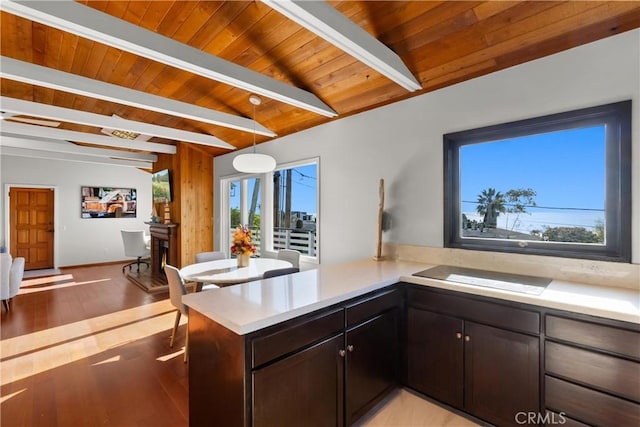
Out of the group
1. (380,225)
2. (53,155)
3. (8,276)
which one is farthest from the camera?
(53,155)

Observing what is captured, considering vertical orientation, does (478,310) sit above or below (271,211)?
below

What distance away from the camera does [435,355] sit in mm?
→ 1996

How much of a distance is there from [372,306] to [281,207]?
2738 mm

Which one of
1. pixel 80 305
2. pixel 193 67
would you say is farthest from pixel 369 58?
pixel 80 305

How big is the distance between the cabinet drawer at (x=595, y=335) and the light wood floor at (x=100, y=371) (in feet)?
2.83

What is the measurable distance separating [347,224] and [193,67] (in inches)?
81.5

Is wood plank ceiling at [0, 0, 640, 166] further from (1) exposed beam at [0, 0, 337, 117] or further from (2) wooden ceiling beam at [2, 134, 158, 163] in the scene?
(2) wooden ceiling beam at [2, 134, 158, 163]

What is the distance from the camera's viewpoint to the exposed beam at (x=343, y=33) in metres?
1.59

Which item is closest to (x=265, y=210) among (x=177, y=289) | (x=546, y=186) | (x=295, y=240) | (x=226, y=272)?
(x=295, y=240)

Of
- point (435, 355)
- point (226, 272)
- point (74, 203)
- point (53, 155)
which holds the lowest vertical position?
point (435, 355)

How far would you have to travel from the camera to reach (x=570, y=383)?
1515 millimetres

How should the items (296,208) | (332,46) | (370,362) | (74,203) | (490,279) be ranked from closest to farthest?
1. (370,362)
2. (490,279)
3. (332,46)
4. (296,208)
5. (74,203)

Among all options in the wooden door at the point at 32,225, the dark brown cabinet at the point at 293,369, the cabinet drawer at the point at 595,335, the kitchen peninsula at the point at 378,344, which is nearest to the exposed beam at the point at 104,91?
the kitchen peninsula at the point at 378,344

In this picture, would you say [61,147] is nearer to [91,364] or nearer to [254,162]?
[91,364]
